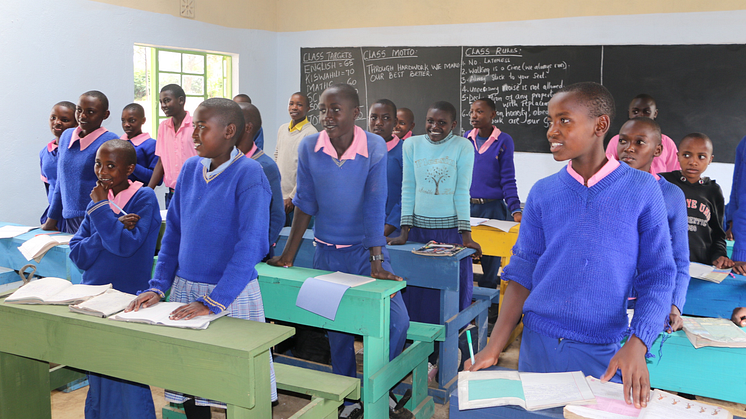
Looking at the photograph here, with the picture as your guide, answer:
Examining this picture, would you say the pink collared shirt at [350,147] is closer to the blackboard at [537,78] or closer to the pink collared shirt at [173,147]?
the pink collared shirt at [173,147]

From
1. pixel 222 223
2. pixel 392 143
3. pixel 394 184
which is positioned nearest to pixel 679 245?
pixel 222 223

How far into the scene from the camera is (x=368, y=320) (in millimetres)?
2105

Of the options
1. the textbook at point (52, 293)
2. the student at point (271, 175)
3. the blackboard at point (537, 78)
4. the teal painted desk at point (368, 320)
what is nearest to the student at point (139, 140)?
the student at point (271, 175)

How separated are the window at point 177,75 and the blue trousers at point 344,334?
13.5 ft

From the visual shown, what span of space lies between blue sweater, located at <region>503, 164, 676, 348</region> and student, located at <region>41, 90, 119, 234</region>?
2.49 meters

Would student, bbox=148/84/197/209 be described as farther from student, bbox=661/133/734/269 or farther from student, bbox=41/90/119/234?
student, bbox=661/133/734/269

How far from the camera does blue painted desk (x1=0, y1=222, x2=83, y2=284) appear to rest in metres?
2.78

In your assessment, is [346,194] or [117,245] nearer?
[117,245]

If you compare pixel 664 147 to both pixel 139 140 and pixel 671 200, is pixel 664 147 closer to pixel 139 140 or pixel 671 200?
pixel 671 200

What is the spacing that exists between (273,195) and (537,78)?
12.4 ft

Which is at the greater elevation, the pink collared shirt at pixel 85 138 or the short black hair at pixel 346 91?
the short black hair at pixel 346 91

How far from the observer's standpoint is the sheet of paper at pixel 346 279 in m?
2.14

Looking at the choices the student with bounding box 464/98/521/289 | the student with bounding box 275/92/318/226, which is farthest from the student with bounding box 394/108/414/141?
the student with bounding box 275/92/318/226

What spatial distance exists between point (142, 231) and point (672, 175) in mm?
2487
